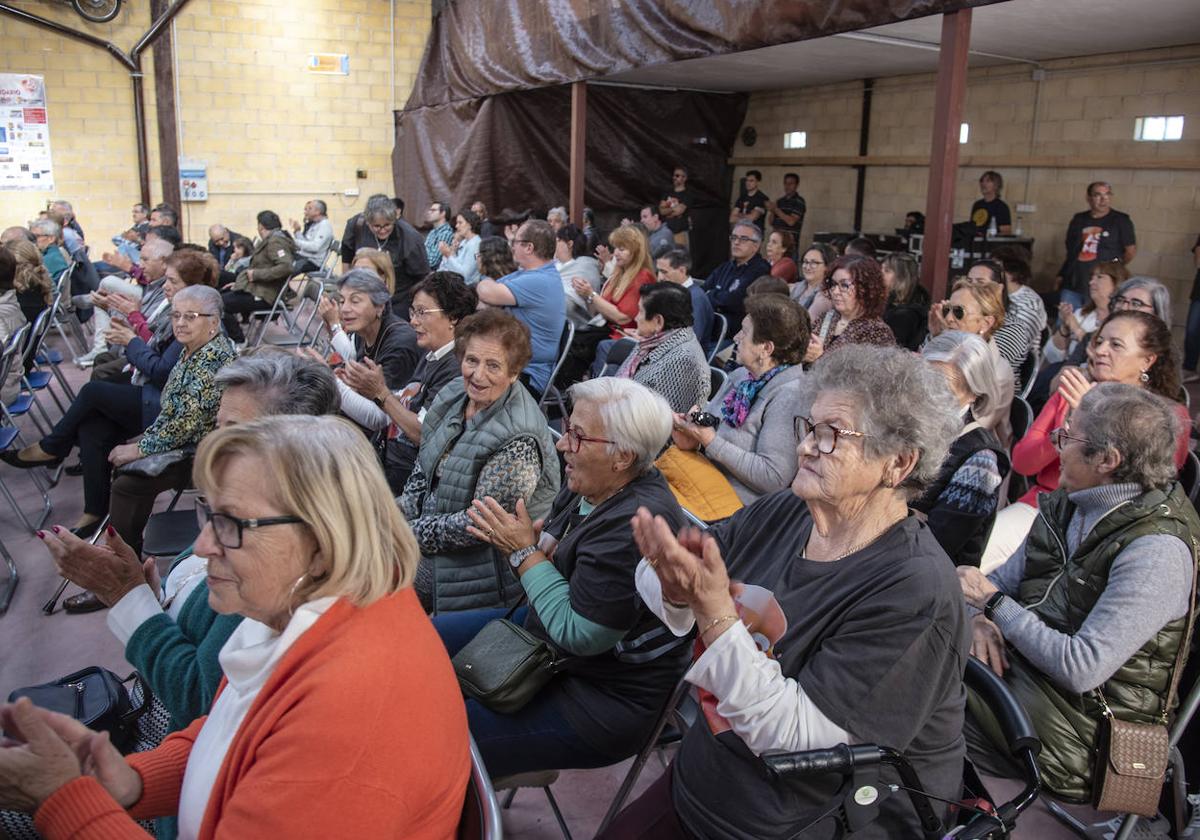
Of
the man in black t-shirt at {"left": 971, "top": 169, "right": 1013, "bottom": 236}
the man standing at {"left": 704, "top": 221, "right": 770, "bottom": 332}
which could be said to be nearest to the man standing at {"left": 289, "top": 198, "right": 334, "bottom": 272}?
the man standing at {"left": 704, "top": 221, "right": 770, "bottom": 332}

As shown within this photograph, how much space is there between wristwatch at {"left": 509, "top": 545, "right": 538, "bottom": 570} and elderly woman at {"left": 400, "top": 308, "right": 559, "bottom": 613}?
0.36 meters

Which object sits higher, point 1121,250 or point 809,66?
point 809,66

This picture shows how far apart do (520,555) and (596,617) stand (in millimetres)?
287

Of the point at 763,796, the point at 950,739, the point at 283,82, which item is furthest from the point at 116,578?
the point at 283,82

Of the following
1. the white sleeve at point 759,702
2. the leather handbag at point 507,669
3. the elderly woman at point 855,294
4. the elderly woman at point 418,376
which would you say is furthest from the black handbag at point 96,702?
the elderly woman at point 855,294

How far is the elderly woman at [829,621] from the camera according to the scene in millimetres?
1337

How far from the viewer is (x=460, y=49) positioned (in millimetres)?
10180

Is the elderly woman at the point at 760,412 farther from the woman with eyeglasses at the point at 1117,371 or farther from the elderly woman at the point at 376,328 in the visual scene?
the elderly woman at the point at 376,328

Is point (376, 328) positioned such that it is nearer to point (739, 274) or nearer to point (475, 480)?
point (475, 480)

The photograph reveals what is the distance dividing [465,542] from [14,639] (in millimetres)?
1928

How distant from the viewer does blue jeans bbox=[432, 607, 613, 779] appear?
1.87 meters

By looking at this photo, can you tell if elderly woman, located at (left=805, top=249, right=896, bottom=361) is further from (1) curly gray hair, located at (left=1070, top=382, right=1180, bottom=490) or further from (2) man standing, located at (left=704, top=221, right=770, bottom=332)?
(1) curly gray hair, located at (left=1070, top=382, right=1180, bottom=490)

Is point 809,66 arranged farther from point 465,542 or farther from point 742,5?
point 465,542

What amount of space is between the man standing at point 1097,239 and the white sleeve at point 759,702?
6.66 meters
